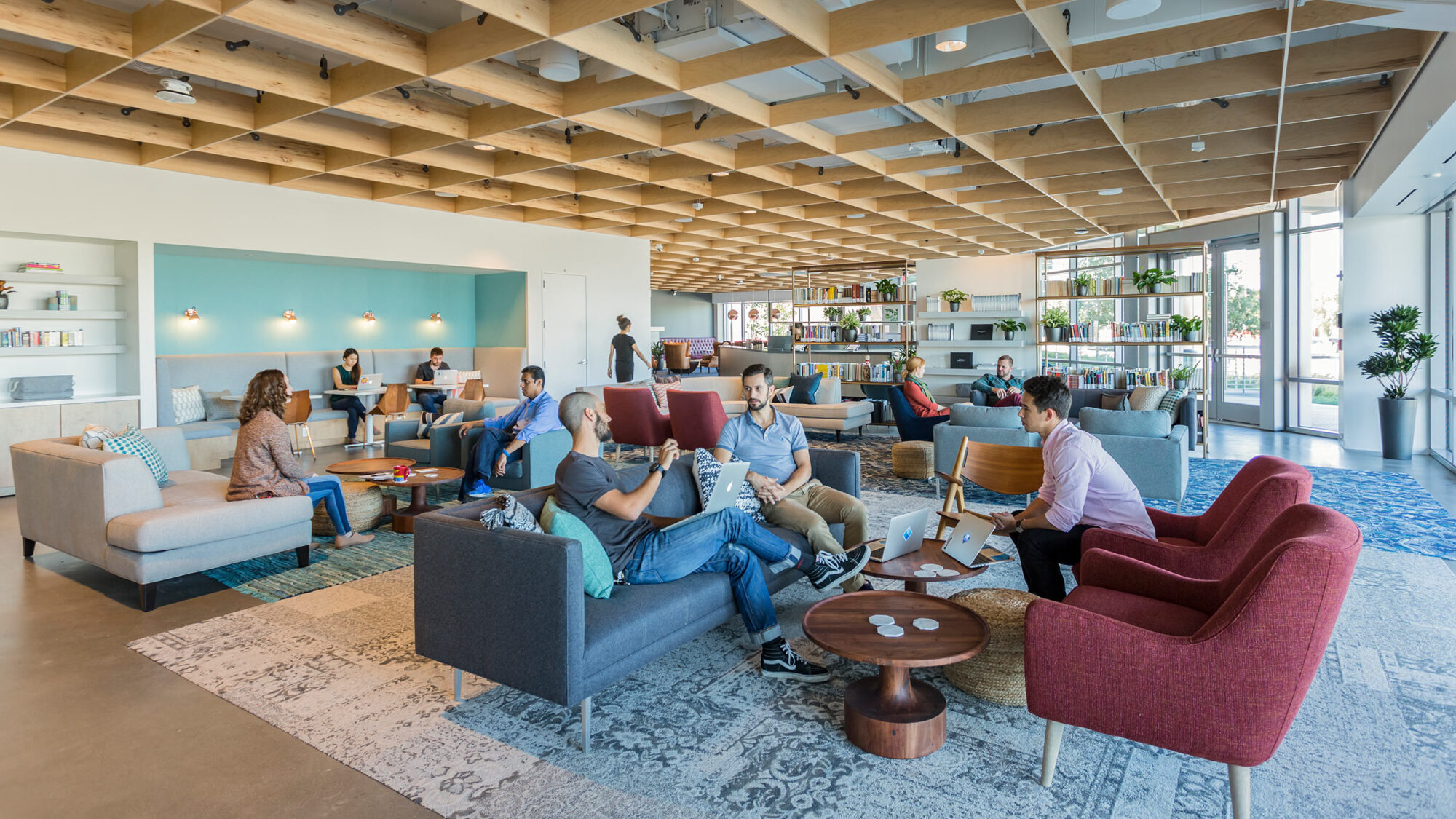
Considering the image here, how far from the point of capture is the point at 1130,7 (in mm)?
4465

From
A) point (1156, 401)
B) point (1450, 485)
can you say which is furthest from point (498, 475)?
point (1450, 485)

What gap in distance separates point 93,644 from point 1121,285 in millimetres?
11331

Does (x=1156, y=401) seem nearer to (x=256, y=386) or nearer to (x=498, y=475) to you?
(x=498, y=475)

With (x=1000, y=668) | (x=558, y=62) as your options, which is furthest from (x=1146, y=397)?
(x=558, y=62)

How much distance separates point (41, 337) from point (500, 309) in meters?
5.65

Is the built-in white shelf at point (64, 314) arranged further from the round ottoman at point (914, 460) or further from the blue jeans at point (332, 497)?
the round ottoman at point (914, 460)

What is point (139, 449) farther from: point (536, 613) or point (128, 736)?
point (536, 613)

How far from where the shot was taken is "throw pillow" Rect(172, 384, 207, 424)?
9.12 meters

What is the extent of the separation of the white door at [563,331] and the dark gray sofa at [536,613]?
9076mm

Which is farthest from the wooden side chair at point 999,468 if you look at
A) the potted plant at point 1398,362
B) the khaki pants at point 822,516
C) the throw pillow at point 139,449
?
the potted plant at point 1398,362

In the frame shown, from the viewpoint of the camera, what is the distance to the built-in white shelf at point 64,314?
7.73m

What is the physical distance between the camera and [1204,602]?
2.94 meters

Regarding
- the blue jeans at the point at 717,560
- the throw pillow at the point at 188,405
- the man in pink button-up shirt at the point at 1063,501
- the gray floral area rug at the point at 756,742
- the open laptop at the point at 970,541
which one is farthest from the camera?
the throw pillow at the point at 188,405

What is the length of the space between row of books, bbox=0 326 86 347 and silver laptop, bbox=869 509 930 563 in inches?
346
